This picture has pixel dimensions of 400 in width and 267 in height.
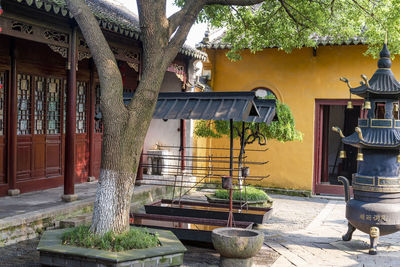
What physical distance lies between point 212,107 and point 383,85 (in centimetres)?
291

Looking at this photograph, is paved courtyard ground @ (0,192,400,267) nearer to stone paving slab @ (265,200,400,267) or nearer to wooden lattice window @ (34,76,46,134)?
stone paving slab @ (265,200,400,267)

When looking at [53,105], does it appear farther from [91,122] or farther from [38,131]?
[91,122]

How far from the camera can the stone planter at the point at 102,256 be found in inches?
221

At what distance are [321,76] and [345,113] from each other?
14.6 ft

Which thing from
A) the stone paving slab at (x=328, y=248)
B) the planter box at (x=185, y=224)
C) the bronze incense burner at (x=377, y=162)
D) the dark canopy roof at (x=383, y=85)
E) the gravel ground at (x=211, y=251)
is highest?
the dark canopy roof at (x=383, y=85)

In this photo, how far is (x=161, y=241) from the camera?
254 inches

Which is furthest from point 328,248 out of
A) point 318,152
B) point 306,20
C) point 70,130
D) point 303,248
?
point 318,152

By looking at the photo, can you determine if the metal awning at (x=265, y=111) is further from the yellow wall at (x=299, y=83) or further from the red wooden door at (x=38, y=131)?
the yellow wall at (x=299, y=83)

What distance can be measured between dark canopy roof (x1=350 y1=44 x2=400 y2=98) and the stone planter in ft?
13.7

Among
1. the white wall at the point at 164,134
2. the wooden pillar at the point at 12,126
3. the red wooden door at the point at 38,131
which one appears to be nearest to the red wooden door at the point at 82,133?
the red wooden door at the point at 38,131

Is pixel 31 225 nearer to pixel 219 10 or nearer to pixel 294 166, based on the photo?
pixel 219 10

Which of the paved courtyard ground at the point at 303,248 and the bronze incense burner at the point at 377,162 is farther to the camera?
the bronze incense burner at the point at 377,162

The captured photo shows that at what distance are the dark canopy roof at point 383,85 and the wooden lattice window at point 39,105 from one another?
6.49m

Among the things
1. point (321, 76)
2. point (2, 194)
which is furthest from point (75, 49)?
point (321, 76)
